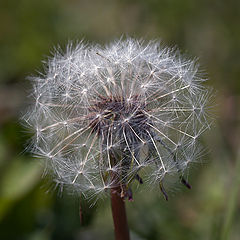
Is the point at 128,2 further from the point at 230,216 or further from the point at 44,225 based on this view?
the point at 230,216

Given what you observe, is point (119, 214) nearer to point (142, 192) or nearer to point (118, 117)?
point (118, 117)

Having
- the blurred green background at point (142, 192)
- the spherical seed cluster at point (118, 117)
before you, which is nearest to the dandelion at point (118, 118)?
the spherical seed cluster at point (118, 117)

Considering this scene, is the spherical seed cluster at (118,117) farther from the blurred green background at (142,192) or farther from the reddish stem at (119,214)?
the blurred green background at (142,192)

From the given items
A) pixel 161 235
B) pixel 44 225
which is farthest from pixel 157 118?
pixel 44 225

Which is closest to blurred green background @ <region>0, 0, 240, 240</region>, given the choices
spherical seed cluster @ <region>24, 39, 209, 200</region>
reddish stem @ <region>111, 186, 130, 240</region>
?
spherical seed cluster @ <region>24, 39, 209, 200</region>

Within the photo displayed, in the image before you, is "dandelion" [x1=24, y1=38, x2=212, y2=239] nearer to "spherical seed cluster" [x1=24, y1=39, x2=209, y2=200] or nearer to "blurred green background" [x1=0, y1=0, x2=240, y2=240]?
"spherical seed cluster" [x1=24, y1=39, x2=209, y2=200]

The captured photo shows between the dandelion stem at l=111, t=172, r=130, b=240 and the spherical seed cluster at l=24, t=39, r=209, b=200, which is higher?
the spherical seed cluster at l=24, t=39, r=209, b=200
